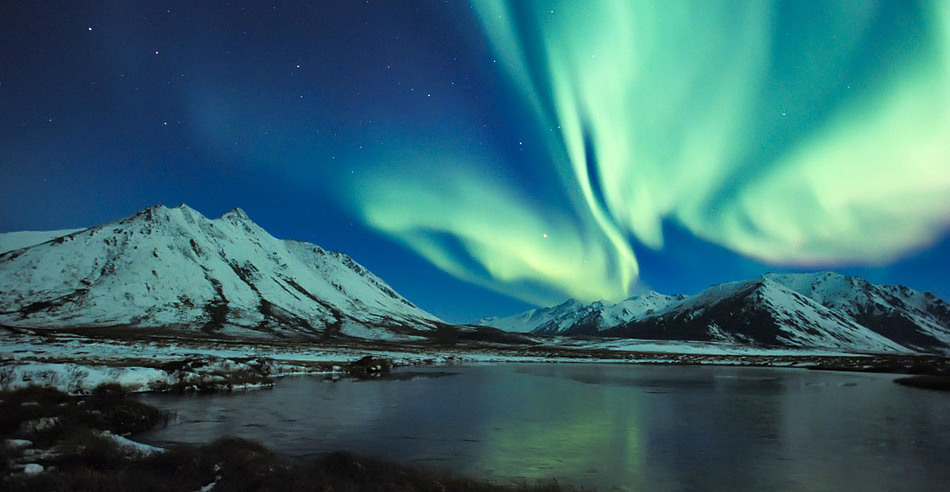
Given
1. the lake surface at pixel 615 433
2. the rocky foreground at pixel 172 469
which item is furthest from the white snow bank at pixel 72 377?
the rocky foreground at pixel 172 469

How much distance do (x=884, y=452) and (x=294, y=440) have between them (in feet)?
73.9

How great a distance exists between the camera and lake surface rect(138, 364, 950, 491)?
1584 cm

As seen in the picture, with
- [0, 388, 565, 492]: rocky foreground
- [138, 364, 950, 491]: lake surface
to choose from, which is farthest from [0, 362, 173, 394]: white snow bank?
[0, 388, 565, 492]: rocky foreground

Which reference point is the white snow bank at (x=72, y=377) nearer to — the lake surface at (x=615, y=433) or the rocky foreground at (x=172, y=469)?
the lake surface at (x=615, y=433)

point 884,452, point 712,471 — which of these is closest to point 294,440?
point 712,471

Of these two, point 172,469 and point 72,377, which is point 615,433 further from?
point 72,377

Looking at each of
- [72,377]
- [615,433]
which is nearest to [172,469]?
[615,433]

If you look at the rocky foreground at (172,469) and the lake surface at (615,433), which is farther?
the lake surface at (615,433)

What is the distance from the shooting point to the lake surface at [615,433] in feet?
52.0

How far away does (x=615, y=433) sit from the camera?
22.9 m

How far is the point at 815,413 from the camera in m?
30.0

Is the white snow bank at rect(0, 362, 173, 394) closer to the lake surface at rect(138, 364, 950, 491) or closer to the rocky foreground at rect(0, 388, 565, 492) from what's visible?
the lake surface at rect(138, 364, 950, 491)

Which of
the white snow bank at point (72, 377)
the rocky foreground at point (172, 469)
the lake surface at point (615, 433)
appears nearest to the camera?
the rocky foreground at point (172, 469)

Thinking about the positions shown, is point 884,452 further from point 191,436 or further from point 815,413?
point 191,436
